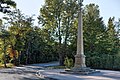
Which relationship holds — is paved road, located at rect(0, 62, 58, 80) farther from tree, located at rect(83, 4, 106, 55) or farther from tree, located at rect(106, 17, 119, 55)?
tree, located at rect(106, 17, 119, 55)

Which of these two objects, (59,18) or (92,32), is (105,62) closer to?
(92,32)

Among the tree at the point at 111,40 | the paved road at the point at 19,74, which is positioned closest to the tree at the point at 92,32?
the tree at the point at 111,40

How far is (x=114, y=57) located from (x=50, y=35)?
11.2m

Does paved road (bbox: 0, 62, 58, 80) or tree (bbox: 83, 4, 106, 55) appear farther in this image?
tree (bbox: 83, 4, 106, 55)

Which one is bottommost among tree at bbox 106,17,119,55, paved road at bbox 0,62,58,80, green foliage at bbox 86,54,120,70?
paved road at bbox 0,62,58,80

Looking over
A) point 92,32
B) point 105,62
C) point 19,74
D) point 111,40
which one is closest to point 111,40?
point 111,40

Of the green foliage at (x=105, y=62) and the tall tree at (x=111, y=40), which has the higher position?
the tall tree at (x=111, y=40)

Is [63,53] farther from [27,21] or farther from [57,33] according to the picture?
[27,21]

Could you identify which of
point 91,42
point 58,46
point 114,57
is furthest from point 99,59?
point 58,46

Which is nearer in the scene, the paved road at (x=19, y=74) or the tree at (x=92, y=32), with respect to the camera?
the paved road at (x=19, y=74)

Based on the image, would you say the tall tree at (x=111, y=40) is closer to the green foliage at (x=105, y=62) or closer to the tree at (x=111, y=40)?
the tree at (x=111, y=40)

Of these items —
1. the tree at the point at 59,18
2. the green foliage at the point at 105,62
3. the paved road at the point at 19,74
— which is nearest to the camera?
the paved road at the point at 19,74

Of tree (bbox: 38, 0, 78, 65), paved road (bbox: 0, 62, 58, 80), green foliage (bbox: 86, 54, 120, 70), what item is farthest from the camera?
tree (bbox: 38, 0, 78, 65)

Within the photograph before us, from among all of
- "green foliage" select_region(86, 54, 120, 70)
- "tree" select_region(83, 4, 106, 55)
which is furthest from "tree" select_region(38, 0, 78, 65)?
"green foliage" select_region(86, 54, 120, 70)
